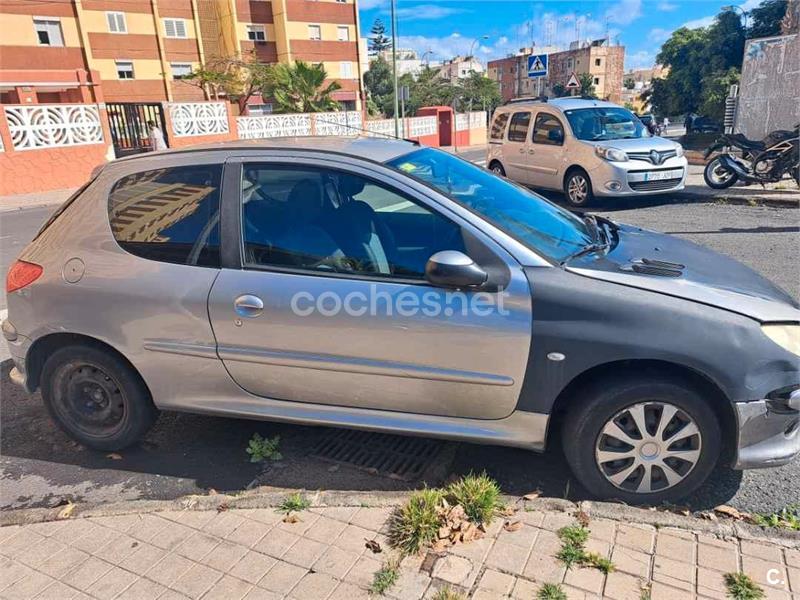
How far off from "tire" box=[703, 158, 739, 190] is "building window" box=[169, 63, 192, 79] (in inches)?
1307

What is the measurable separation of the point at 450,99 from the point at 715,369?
5497 centimetres

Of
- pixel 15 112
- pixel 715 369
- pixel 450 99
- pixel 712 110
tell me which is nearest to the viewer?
pixel 715 369

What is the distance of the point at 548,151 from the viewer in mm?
10930

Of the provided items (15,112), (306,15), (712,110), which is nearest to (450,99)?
(306,15)

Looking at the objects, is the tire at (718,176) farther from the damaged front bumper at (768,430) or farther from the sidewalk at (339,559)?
the sidewalk at (339,559)

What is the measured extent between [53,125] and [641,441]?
66.9ft

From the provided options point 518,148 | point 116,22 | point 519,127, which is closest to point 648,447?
point 518,148

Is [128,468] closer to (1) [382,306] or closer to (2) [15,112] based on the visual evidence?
(1) [382,306]

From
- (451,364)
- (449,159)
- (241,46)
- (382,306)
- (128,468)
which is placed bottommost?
(128,468)

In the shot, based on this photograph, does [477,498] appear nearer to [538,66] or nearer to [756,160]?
[756,160]

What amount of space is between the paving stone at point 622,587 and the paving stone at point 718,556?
0.30 metres

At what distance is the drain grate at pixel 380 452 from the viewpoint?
3098mm

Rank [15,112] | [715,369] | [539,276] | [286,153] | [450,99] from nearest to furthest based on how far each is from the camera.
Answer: [715,369] → [539,276] → [286,153] → [15,112] → [450,99]

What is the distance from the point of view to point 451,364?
2670 mm
